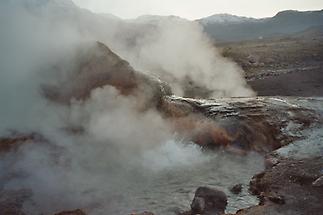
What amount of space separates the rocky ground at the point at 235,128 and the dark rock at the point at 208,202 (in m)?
0.02

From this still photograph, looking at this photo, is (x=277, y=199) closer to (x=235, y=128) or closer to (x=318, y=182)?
(x=318, y=182)

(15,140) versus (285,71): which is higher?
(285,71)

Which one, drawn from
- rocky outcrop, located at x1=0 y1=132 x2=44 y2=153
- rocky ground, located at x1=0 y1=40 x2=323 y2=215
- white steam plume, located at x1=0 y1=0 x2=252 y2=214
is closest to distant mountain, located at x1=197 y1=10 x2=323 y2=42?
rocky ground, located at x1=0 y1=40 x2=323 y2=215

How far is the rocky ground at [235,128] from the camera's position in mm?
7102

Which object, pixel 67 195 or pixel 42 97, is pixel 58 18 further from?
pixel 67 195

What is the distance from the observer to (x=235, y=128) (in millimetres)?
10375

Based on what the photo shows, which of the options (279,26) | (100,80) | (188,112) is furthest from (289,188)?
(279,26)

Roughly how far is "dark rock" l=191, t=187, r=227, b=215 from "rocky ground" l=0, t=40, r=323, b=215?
0.05 ft

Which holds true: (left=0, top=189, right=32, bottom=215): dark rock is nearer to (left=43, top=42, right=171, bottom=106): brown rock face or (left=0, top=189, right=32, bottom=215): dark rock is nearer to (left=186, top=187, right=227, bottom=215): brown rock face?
(left=186, top=187, right=227, bottom=215): brown rock face

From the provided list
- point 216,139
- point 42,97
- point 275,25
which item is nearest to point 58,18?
point 42,97

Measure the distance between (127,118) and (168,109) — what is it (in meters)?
1.25

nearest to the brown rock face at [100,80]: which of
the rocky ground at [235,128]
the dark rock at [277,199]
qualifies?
the rocky ground at [235,128]

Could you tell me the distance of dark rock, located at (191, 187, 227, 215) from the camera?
21.2ft

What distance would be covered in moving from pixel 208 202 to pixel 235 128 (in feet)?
13.3
